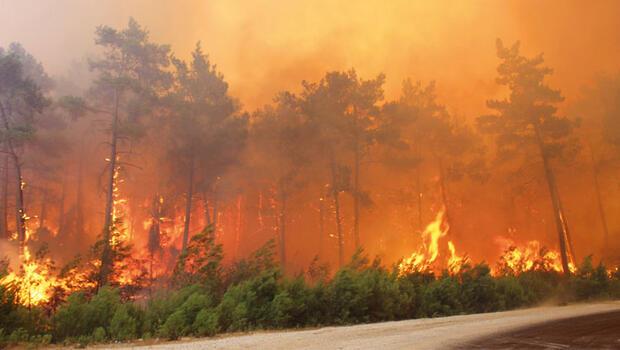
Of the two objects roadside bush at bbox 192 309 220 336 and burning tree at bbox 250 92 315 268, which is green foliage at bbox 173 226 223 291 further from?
burning tree at bbox 250 92 315 268

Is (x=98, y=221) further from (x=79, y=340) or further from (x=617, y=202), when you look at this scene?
(x=617, y=202)

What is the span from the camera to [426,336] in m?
10.8

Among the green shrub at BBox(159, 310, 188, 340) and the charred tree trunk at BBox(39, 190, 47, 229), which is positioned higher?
the charred tree trunk at BBox(39, 190, 47, 229)

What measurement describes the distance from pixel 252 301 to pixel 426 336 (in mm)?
5429

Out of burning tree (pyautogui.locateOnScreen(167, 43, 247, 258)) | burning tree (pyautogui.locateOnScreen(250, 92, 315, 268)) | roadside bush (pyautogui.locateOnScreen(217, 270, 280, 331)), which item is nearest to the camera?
roadside bush (pyautogui.locateOnScreen(217, 270, 280, 331))

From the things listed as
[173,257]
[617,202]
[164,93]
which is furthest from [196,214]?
[617,202]

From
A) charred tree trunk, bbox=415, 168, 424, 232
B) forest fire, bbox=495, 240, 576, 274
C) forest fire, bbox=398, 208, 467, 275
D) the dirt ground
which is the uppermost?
charred tree trunk, bbox=415, 168, 424, 232

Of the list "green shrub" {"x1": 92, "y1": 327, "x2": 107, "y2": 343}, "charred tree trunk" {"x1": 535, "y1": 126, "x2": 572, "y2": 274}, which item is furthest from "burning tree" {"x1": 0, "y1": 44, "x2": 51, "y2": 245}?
"charred tree trunk" {"x1": 535, "y1": 126, "x2": 572, "y2": 274}

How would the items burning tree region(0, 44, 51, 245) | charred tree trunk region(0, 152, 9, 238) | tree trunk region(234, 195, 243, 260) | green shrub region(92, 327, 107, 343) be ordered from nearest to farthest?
green shrub region(92, 327, 107, 343) → burning tree region(0, 44, 51, 245) → charred tree trunk region(0, 152, 9, 238) → tree trunk region(234, 195, 243, 260)

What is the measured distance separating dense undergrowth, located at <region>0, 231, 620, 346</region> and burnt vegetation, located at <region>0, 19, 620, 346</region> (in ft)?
0.30

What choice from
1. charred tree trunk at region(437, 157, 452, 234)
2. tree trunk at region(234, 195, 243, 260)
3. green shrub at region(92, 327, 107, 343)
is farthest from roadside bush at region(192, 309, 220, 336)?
tree trunk at region(234, 195, 243, 260)

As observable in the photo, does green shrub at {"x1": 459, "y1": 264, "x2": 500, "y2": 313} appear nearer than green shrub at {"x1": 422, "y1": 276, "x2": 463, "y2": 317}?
No

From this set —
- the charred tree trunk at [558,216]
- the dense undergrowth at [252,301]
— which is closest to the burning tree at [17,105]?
the dense undergrowth at [252,301]

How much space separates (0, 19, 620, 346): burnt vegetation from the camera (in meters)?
16.4
